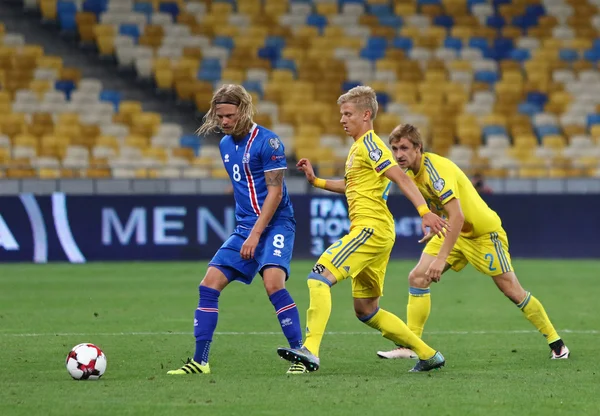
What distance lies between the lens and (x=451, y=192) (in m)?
8.09

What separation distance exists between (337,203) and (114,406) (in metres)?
14.7

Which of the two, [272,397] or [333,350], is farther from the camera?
[333,350]

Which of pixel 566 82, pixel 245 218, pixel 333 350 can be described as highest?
pixel 566 82

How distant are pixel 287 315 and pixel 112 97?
1887 centimetres

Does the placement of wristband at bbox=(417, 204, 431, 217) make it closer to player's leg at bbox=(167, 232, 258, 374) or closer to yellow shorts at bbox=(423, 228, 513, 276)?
player's leg at bbox=(167, 232, 258, 374)

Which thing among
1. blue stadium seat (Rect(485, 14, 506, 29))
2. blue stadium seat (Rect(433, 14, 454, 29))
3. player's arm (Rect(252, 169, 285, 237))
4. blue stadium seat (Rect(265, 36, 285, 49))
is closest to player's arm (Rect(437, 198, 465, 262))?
player's arm (Rect(252, 169, 285, 237))

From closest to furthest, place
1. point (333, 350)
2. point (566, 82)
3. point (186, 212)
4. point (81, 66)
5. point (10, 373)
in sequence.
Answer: point (10, 373) → point (333, 350) → point (186, 212) → point (81, 66) → point (566, 82)

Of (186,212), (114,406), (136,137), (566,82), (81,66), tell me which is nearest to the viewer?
(114,406)

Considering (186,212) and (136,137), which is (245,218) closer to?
(186,212)

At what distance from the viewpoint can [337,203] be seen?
20734 mm

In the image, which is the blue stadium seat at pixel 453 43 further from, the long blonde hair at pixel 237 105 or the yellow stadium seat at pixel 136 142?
the long blonde hair at pixel 237 105

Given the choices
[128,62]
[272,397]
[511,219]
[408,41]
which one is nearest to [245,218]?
[272,397]

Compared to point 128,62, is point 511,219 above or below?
below

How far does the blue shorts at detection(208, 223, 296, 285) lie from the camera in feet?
25.4
